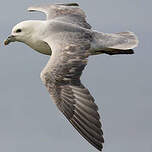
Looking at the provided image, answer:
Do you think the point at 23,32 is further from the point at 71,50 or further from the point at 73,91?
the point at 73,91

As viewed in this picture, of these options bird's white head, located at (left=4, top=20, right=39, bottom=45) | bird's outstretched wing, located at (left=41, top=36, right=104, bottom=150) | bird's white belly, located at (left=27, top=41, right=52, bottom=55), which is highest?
bird's white head, located at (left=4, top=20, right=39, bottom=45)

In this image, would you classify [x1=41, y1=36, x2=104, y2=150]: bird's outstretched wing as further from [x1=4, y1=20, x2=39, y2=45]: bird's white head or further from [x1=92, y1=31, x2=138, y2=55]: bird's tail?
[x1=4, y1=20, x2=39, y2=45]: bird's white head

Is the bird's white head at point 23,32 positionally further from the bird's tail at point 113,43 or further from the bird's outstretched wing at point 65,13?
the bird's tail at point 113,43

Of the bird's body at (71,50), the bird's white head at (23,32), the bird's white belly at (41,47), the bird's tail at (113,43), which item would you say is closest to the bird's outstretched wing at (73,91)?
the bird's body at (71,50)

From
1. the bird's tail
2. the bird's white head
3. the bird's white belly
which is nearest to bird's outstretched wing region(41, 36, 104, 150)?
the bird's white belly

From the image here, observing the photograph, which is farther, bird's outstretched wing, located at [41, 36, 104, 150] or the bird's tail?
the bird's tail

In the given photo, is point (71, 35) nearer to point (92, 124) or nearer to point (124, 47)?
point (124, 47)

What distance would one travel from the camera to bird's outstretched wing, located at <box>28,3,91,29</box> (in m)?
15.9

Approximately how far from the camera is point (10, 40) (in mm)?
15094

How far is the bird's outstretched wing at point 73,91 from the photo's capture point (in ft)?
42.3

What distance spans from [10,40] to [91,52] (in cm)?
161

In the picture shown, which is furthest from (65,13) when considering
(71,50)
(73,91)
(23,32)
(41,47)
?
(73,91)

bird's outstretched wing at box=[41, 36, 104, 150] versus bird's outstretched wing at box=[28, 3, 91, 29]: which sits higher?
bird's outstretched wing at box=[28, 3, 91, 29]

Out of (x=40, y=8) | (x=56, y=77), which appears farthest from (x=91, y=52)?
(x=40, y=8)
